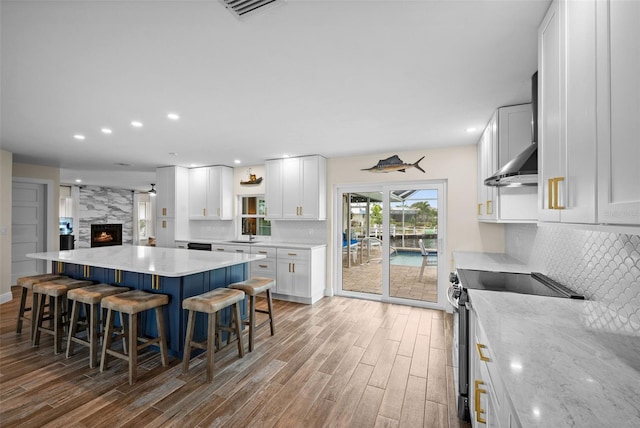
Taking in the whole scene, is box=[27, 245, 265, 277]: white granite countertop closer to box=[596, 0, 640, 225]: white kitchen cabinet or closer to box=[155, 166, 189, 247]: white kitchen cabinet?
box=[155, 166, 189, 247]: white kitchen cabinet

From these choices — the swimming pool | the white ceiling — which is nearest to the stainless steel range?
the white ceiling

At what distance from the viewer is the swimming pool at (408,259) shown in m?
4.41

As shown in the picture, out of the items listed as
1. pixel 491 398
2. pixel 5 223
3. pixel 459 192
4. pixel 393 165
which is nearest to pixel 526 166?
pixel 491 398

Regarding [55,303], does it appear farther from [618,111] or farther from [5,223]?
[618,111]

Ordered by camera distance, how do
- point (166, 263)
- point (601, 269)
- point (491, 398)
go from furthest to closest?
point (166, 263), point (601, 269), point (491, 398)

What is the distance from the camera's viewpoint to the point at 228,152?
4.53 meters

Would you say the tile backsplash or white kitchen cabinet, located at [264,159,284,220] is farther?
white kitchen cabinet, located at [264,159,284,220]

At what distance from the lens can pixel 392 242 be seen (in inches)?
180

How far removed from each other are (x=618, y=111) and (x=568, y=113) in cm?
36

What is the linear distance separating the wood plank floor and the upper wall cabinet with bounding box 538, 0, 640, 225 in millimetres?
1693

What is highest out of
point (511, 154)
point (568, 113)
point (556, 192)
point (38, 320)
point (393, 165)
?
point (393, 165)

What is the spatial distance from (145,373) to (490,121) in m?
4.06

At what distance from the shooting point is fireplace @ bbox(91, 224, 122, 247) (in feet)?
28.4

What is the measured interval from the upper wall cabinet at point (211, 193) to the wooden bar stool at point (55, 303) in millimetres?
2758
